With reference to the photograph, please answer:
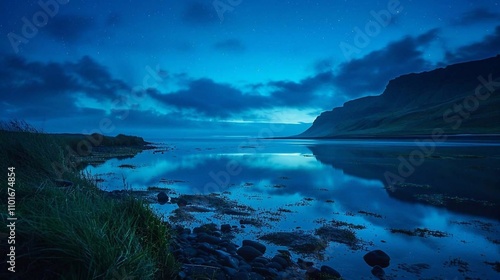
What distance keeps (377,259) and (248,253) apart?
4.28 metres

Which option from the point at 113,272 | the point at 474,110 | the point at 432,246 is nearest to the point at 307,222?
the point at 432,246

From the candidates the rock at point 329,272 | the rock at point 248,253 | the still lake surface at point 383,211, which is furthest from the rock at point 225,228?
the rock at point 329,272

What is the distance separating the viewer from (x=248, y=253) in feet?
32.0

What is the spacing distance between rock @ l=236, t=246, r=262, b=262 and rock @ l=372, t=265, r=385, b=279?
361cm

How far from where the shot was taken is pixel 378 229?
13328 millimetres

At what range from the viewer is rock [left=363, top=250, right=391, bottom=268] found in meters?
9.54

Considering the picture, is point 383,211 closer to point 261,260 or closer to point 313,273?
point 313,273

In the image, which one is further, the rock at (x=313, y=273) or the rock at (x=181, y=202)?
the rock at (x=181, y=202)

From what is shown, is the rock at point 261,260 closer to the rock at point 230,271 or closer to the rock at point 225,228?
the rock at point 230,271

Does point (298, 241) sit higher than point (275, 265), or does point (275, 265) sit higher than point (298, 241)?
point (275, 265)

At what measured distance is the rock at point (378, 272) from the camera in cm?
877

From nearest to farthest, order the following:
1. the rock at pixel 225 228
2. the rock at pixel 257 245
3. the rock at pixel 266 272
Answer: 1. the rock at pixel 266 272
2. the rock at pixel 257 245
3. the rock at pixel 225 228

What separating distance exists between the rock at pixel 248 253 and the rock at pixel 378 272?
11.8ft

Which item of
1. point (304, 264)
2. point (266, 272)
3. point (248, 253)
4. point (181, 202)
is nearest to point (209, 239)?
point (248, 253)
